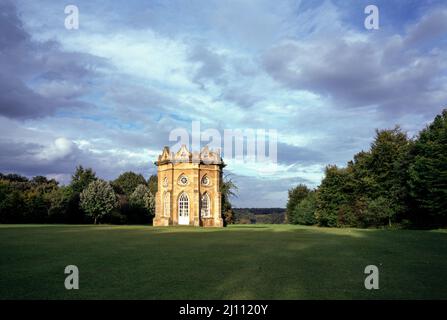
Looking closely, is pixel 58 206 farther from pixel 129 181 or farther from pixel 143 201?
pixel 129 181

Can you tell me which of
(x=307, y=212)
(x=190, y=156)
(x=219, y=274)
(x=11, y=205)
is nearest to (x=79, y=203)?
(x=11, y=205)

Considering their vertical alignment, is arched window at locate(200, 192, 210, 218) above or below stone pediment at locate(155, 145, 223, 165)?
below

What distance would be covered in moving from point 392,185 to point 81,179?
50.8 m

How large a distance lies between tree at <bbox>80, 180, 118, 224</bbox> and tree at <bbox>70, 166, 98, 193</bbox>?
348 inches

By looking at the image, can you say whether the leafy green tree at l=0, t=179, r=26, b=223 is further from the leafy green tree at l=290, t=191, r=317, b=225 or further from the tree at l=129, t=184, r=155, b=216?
the leafy green tree at l=290, t=191, r=317, b=225

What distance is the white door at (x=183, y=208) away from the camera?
46.8 metres

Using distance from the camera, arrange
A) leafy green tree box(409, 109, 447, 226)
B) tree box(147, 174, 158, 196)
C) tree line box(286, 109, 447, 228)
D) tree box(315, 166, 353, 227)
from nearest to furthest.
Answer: leafy green tree box(409, 109, 447, 226), tree line box(286, 109, 447, 228), tree box(315, 166, 353, 227), tree box(147, 174, 158, 196)

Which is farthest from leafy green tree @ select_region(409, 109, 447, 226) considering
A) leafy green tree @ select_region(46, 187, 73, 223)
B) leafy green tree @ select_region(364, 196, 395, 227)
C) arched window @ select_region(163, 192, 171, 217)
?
leafy green tree @ select_region(46, 187, 73, 223)

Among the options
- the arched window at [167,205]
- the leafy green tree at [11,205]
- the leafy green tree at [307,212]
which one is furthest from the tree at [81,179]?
the leafy green tree at [307,212]

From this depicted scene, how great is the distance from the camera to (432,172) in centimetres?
3416

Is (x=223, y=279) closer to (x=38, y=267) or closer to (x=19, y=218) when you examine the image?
(x=38, y=267)

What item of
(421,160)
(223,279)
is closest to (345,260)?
(223,279)

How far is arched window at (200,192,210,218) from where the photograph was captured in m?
47.4

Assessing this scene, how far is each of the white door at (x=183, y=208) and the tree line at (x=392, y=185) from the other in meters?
21.1
